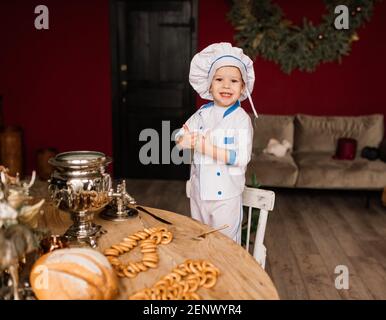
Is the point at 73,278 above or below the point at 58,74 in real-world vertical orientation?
below

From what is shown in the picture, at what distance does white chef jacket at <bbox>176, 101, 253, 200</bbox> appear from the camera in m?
1.93

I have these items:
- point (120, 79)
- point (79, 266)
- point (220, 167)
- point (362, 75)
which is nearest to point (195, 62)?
point (220, 167)

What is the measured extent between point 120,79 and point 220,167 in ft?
11.4

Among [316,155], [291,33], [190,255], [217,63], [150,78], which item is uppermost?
[291,33]

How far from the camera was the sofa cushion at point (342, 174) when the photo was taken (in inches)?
173

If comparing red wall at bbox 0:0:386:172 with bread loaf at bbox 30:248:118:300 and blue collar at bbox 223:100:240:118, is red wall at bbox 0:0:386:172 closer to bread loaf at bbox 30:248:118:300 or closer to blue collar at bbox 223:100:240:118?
Result: blue collar at bbox 223:100:240:118

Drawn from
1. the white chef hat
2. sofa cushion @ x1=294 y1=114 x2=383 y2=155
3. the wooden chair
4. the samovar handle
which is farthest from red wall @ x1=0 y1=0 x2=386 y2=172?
the samovar handle

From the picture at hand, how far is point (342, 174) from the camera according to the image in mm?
4414

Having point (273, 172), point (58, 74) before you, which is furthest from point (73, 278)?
point (58, 74)

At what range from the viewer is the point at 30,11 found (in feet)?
16.9

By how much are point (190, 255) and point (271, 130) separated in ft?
11.8

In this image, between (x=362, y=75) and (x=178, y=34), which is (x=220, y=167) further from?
(x=362, y=75)

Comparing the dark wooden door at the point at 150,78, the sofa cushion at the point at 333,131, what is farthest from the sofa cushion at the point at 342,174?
the dark wooden door at the point at 150,78

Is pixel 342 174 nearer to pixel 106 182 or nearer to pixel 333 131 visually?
pixel 333 131
